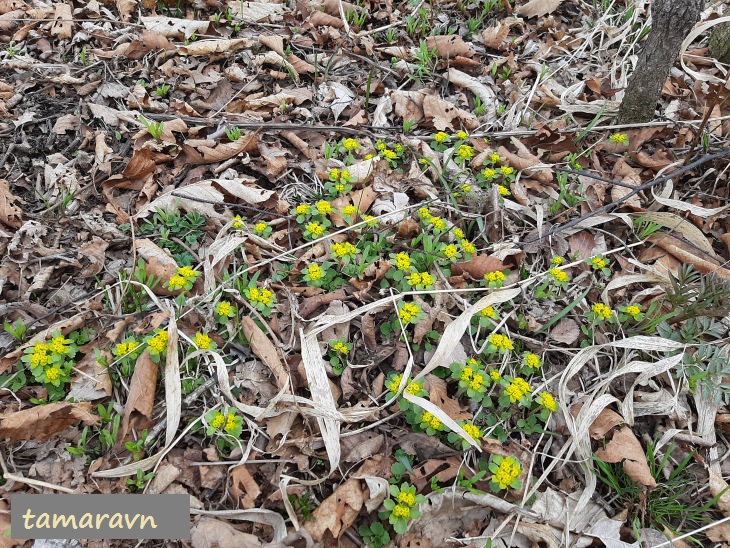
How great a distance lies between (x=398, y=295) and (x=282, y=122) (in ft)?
4.80

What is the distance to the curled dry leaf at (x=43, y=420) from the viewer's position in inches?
72.7

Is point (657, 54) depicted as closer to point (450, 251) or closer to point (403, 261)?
point (450, 251)

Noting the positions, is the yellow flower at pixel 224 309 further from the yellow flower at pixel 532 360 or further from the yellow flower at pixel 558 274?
the yellow flower at pixel 558 274

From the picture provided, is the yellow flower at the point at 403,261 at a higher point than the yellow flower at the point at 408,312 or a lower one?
higher

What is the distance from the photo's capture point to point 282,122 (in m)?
3.02

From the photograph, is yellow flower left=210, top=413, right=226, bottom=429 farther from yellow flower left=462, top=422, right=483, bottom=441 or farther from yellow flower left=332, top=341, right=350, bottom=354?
yellow flower left=462, top=422, right=483, bottom=441

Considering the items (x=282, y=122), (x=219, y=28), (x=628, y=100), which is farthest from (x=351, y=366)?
(x=219, y=28)

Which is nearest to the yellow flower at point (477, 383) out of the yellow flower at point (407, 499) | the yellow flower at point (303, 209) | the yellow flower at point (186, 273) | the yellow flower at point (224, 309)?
the yellow flower at point (407, 499)

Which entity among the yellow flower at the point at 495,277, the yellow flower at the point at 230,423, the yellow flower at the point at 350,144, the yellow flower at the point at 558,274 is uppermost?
the yellow flower at the point at 350,144

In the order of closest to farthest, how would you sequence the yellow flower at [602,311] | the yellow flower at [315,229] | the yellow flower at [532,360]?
the yellow flower at [532,360]
the yellow flower at [602,311]
the yellow flower at [315,229]

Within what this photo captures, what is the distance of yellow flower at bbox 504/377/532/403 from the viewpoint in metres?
1.97

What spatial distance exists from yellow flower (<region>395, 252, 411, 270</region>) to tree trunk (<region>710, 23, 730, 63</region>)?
111 inches

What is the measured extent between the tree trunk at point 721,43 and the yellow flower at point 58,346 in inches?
167

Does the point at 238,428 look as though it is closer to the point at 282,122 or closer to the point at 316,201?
the point at 316,201
